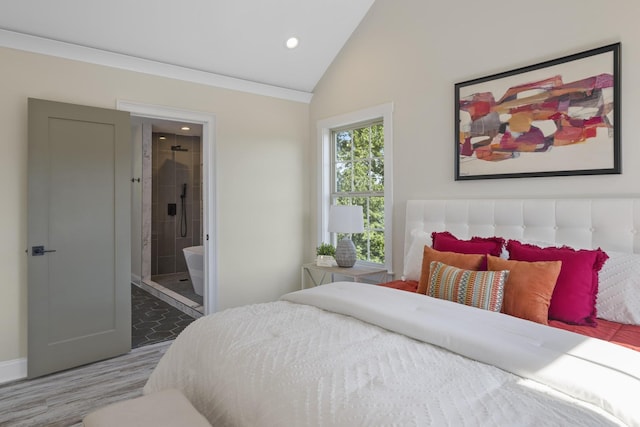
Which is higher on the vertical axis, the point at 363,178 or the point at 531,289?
the point at 363,178

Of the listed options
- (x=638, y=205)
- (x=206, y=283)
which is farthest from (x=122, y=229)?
(x=638, y=205)

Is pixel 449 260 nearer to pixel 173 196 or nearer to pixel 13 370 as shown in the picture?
pixel 13 370

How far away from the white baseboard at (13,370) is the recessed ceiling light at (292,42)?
3.55 m

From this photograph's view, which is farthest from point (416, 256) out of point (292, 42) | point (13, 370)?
point (13, 370)

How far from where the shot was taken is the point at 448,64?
332 cm

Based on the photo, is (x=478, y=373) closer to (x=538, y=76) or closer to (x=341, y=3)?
(x=538, y=76)

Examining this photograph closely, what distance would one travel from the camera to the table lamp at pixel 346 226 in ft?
12.5

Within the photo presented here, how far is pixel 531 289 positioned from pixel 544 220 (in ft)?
2.57

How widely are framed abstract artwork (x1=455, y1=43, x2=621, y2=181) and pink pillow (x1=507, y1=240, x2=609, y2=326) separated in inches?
26.9

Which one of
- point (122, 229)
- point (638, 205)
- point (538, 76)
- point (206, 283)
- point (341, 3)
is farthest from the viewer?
point (206, 283)

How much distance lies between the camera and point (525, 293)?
2.06 m

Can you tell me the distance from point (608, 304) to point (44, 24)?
421 cm

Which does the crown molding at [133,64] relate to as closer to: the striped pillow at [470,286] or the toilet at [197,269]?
the toilet at [197,269]

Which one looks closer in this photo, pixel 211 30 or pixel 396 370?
pixel 396 370
